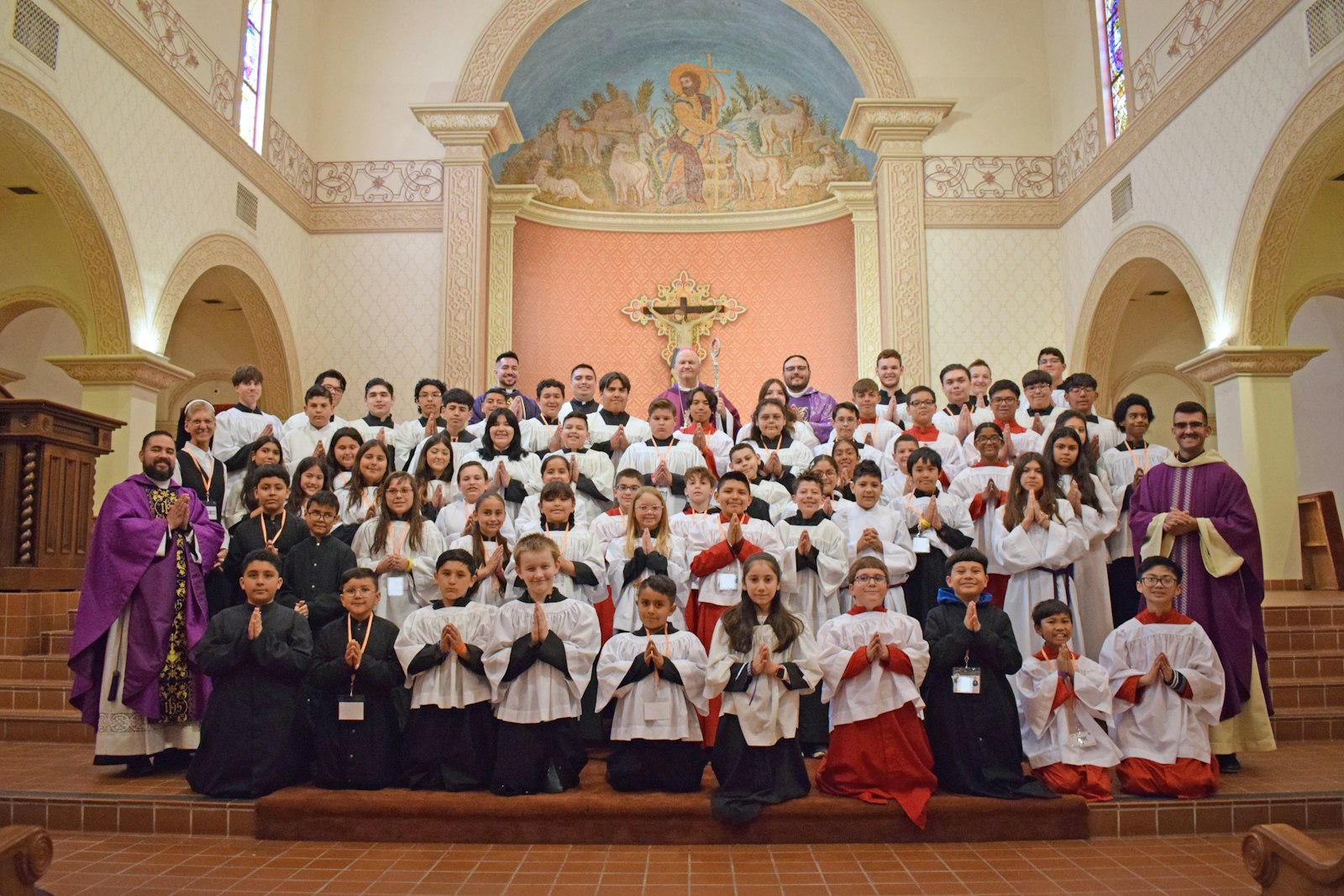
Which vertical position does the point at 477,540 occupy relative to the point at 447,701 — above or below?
above

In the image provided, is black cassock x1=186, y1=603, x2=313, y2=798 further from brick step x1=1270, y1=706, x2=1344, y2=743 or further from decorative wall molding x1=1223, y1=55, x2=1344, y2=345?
decorative wall molding x1=1223, y1=55, x2=1344, y2=345

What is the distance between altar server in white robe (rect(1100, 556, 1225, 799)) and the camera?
15.4ft

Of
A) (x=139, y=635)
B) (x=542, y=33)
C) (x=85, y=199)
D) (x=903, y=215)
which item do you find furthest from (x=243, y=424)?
(x=903, y=215)

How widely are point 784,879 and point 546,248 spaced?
1113 centimetres

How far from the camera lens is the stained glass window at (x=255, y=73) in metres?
11.1

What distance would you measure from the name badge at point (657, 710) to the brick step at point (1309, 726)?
3619mm

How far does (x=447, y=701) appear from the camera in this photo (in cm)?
483

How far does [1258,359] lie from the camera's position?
8.91 meters

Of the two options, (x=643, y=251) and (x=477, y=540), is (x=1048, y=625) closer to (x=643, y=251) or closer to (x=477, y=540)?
(x=477, y=540)

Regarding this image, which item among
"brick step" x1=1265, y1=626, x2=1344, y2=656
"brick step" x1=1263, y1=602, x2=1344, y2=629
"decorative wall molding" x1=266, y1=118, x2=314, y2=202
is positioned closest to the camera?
"brick step" x1=1265, y1=626, x2=1344, y2=656

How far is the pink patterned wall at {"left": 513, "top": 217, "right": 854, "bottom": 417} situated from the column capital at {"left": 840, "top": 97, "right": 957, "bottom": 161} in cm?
174

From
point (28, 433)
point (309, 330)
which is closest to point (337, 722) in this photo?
point (28, 433)

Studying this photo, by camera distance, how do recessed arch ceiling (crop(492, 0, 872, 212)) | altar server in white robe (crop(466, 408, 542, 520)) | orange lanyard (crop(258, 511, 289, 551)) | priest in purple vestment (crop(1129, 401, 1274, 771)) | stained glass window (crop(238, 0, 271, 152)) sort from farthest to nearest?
recessed arch ceiling (crop(492, 0, 872, 212)), stained glass window (crop(238, 0, 271, 152)), altar server in white robe (crop(466, 408, 542, 520)), orange lanyard (crop(258, 511, 289, 551)), priest in purple vestment (crop(1129, 401, 1274, 771))

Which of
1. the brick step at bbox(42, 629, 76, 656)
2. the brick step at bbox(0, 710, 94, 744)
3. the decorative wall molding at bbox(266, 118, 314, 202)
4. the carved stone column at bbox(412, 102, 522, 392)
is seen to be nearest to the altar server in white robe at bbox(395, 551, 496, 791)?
the brick step at bbox(0, 710, 94, 744)
